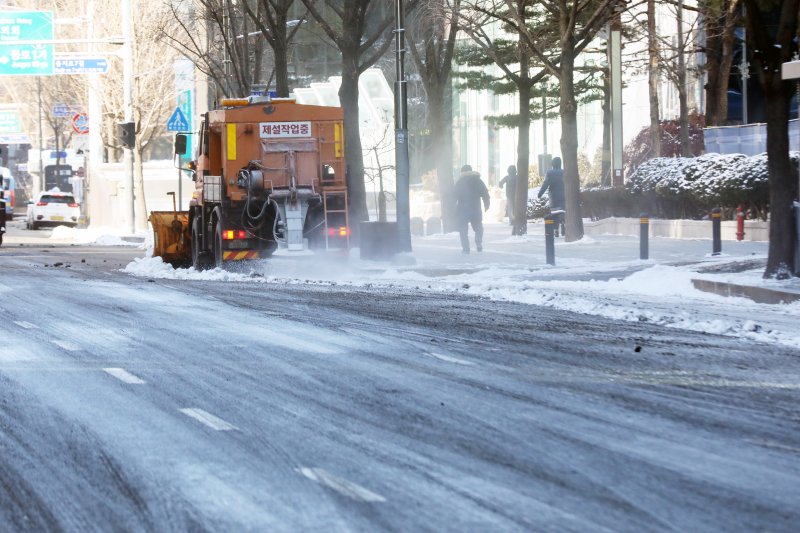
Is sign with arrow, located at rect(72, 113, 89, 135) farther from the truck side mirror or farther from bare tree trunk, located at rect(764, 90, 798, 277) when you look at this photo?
bare tree trunk, located at rect(764, 90, 798, 277)

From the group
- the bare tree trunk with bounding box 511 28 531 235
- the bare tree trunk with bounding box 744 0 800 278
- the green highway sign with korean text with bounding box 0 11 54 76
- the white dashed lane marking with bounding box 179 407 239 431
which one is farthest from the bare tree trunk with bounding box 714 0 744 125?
the white dashed lane marking with bounding box 179 407 239 431

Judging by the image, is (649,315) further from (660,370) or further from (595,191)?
(595,191)

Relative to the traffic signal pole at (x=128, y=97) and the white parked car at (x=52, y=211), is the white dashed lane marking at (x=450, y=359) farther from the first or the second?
the white parked car at (x=52, y=211)

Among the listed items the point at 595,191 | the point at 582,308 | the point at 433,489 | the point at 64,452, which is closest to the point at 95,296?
the point at 582,308

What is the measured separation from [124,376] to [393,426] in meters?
3.08

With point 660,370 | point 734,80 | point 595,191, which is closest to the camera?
point 660,370

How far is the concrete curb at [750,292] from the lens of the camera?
16141 millimetres

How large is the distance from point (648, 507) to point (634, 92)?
5711 centimetres

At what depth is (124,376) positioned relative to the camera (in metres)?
10.5

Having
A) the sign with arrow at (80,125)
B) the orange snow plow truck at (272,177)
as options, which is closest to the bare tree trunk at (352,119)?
the orange snow plow truck at (272,177)

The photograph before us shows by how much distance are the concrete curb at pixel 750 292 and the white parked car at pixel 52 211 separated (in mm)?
51173

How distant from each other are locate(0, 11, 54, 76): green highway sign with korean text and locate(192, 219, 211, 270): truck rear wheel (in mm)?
21429

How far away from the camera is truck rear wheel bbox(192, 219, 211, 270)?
2472cm

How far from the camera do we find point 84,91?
75.1 meters
